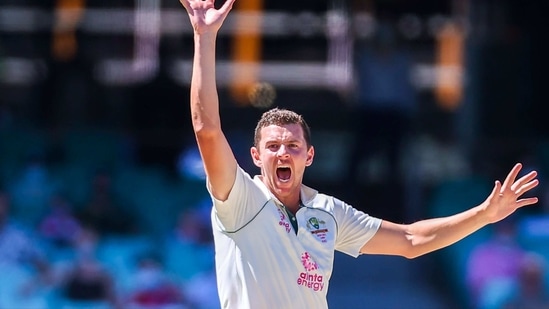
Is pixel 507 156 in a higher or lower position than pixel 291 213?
higher

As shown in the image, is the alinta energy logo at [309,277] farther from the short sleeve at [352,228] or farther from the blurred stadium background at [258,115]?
the blurred stadium background at [258,115]

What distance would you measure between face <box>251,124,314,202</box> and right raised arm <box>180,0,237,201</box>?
9.2 inches

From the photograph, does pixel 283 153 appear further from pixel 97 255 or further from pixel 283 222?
pixel 97 255

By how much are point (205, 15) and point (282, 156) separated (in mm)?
630

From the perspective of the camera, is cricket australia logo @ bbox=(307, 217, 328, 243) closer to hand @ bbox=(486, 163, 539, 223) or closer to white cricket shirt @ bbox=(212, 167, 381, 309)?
white cricket shirt @ bbox=(212, 167, 381, 309)

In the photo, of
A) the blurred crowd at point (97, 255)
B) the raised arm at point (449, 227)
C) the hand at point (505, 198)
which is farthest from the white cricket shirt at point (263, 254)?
the blurred crowd at point (97, 255)

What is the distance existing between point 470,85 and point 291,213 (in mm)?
7228

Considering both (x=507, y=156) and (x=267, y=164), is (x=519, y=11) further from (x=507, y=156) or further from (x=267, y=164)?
(x=267, y=164)

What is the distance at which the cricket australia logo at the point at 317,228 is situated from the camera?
4.84m

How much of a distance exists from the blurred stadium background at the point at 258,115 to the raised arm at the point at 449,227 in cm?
458

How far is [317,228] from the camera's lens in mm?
4871

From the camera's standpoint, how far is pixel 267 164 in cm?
476

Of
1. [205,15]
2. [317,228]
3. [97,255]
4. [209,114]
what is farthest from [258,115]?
[209,114]

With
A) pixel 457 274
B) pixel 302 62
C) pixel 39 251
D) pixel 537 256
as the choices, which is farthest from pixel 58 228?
pixel 302 62
